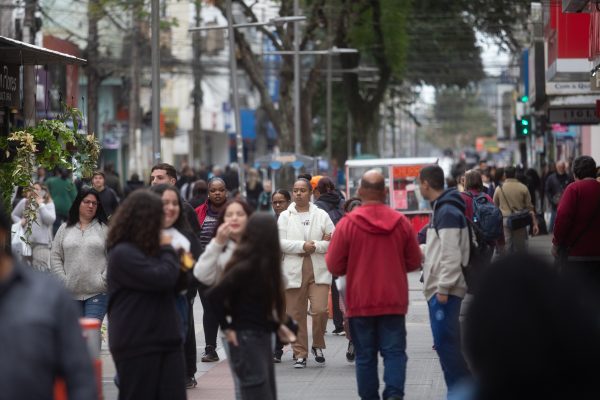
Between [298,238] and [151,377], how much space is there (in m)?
5.51

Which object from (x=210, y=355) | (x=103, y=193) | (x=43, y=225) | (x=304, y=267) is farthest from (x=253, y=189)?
(x=304, y=267)

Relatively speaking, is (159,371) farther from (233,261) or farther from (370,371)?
(370,371)

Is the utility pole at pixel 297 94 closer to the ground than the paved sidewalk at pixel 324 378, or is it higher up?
higher up

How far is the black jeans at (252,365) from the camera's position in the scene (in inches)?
281

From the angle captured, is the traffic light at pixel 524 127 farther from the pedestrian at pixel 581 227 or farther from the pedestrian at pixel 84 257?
the pedestrian at pixel 84 257

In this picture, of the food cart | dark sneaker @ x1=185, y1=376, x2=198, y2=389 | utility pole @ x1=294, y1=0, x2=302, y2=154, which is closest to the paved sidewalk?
dark sneaker @ x1=185, y1=376, x2=198, y2=389

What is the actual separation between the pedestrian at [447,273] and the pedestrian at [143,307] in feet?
8.82

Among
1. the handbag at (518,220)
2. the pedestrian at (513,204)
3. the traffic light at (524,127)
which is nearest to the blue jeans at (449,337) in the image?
the handbag at (518,220)

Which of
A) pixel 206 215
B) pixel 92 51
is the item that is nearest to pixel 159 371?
pixel 206 215

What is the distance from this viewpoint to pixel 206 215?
12.7 meters

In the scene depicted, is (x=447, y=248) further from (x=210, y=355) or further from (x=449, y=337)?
(x=210, y=355)

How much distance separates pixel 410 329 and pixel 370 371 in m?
6.27

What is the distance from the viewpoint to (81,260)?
1055cm

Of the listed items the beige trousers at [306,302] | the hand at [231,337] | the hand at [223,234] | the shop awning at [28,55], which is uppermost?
the shop awning at [28,55]
